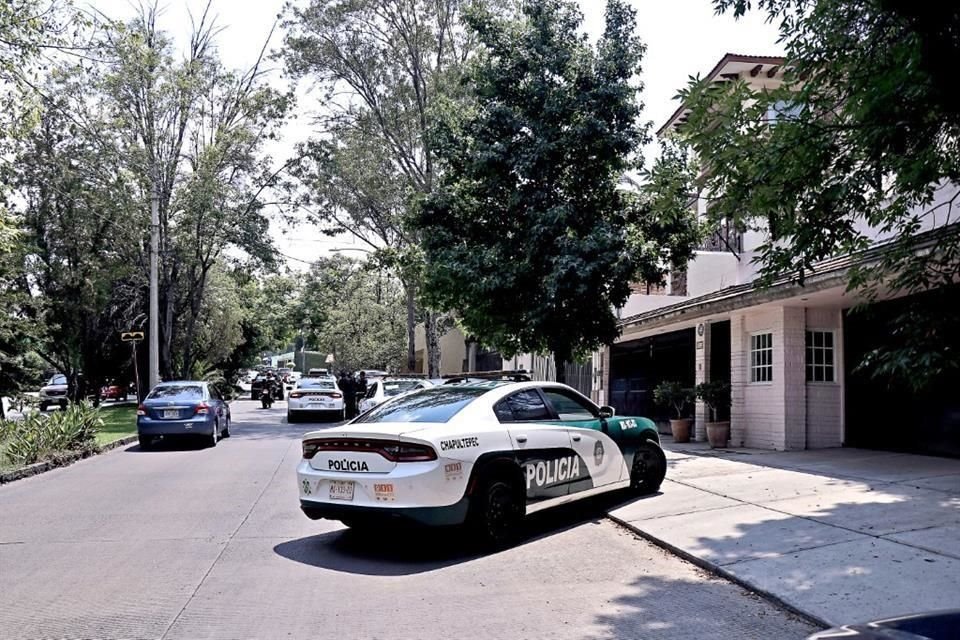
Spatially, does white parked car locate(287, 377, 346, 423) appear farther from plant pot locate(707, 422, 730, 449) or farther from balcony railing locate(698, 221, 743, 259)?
A: plant pot locate(707, 422, 730, 449)

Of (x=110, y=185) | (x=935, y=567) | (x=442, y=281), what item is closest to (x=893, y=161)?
(x=935, y=567)

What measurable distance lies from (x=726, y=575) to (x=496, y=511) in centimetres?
211

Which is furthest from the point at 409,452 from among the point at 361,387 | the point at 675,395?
the point at 361,387

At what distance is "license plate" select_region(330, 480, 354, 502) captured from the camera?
23.2 feet

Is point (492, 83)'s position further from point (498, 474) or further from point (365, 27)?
point (365, 27)

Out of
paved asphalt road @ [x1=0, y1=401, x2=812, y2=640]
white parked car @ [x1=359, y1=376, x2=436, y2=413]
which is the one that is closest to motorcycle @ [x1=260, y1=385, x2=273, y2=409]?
white parked car @ [x1=359, y1=376, x2=436, y2=413]

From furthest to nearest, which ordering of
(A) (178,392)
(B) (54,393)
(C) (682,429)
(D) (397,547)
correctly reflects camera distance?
(B) (54,393) → (A) (178,392) → (C) (682,429) → (D) (397,547)

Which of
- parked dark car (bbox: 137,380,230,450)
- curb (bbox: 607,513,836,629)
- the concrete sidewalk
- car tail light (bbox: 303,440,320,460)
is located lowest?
curb (bbox: 607,513,836,629)

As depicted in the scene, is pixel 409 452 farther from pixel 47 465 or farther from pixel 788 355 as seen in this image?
pixel 47 465

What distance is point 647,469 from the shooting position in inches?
384

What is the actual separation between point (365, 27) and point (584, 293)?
A: 18989mm

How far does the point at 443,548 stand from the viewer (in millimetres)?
7496

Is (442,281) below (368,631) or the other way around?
the other way around

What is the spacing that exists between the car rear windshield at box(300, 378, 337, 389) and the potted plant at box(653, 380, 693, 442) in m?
13.3
